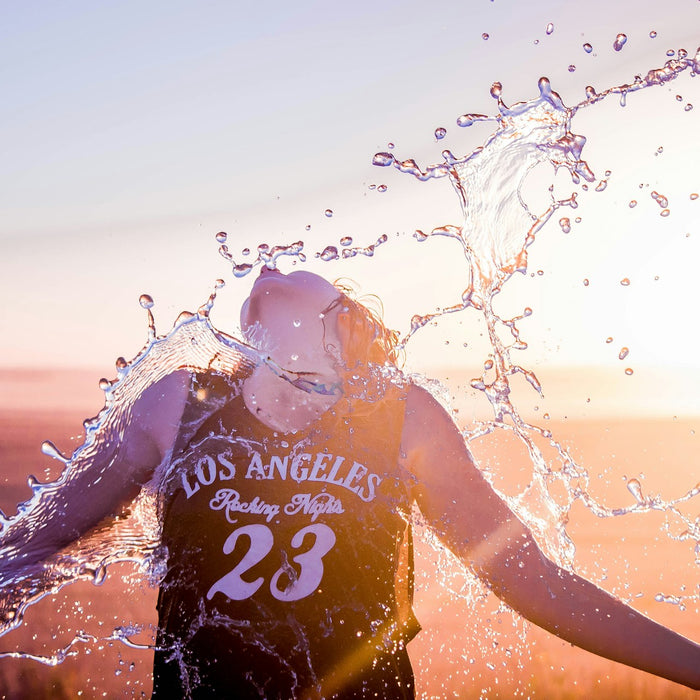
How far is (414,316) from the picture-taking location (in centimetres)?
275

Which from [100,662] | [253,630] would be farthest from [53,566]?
[100,662]

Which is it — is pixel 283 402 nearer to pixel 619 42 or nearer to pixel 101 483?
pixel 101 483

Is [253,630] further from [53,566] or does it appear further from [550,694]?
[550,694]

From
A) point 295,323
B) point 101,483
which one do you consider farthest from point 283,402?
point 101,483

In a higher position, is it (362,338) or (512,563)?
(362,338)

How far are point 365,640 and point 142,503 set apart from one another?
86 cm

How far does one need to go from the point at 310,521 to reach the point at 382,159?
134 centimetres

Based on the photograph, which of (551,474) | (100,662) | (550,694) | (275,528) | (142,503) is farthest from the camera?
(100,662)

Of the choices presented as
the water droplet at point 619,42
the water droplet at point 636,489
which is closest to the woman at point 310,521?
the water droplet at point 636,489

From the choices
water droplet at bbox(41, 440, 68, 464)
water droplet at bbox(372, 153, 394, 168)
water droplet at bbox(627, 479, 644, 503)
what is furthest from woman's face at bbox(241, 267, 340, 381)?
water droplet at bbox(627, 479, 644, 503)

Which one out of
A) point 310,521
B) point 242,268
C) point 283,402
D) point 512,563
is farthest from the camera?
point 242,268

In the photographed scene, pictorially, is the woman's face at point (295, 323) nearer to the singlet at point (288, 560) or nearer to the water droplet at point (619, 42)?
the singlet at point (288, 560)

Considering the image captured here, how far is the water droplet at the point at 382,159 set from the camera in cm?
252

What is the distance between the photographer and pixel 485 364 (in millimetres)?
2717
